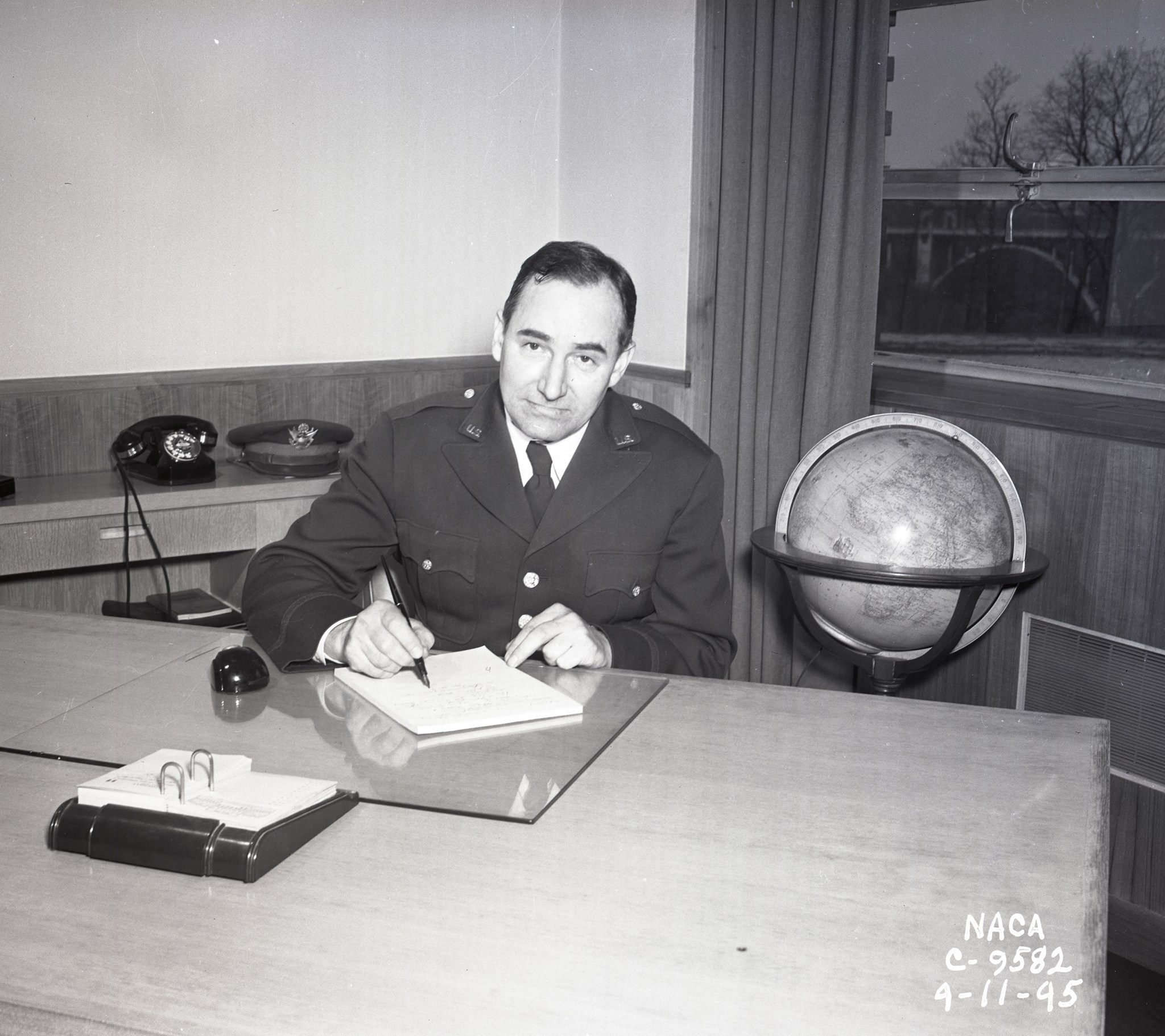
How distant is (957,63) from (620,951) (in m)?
3.09

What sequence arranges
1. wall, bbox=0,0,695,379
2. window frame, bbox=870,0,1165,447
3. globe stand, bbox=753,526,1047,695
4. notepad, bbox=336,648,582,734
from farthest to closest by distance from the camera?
wall, bbox=0,0,695,379
window frame, bbox=870,0,1165,447
globe stand, bbox=753,526,1047,695
notepad, bbox=336,648,582,734

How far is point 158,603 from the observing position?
9.35ft

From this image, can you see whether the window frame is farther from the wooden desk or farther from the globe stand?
the wooden desk

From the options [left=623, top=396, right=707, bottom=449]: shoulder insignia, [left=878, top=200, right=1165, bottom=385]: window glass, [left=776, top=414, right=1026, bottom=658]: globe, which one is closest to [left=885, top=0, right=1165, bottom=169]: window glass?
[left=878, top=200, right=1165, bottom=385]: window glass

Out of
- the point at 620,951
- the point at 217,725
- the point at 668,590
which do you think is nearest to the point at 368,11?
the point at 668,590

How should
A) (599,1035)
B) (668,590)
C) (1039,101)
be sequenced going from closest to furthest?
(599,1035) → (668,590) → (1039,101)

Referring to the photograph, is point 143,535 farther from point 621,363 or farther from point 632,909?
point 632,909

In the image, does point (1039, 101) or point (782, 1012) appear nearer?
point (782, 1012)

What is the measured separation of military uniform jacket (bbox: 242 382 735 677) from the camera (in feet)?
6.42

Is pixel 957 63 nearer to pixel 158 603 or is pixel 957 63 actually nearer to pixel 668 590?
pixel 668 590

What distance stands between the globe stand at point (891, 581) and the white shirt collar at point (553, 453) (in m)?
0.71

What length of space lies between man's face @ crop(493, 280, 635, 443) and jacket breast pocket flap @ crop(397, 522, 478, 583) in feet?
0.72

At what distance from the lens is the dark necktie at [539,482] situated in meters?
1.97

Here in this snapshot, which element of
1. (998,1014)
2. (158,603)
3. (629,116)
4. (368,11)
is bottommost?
(158,603)
